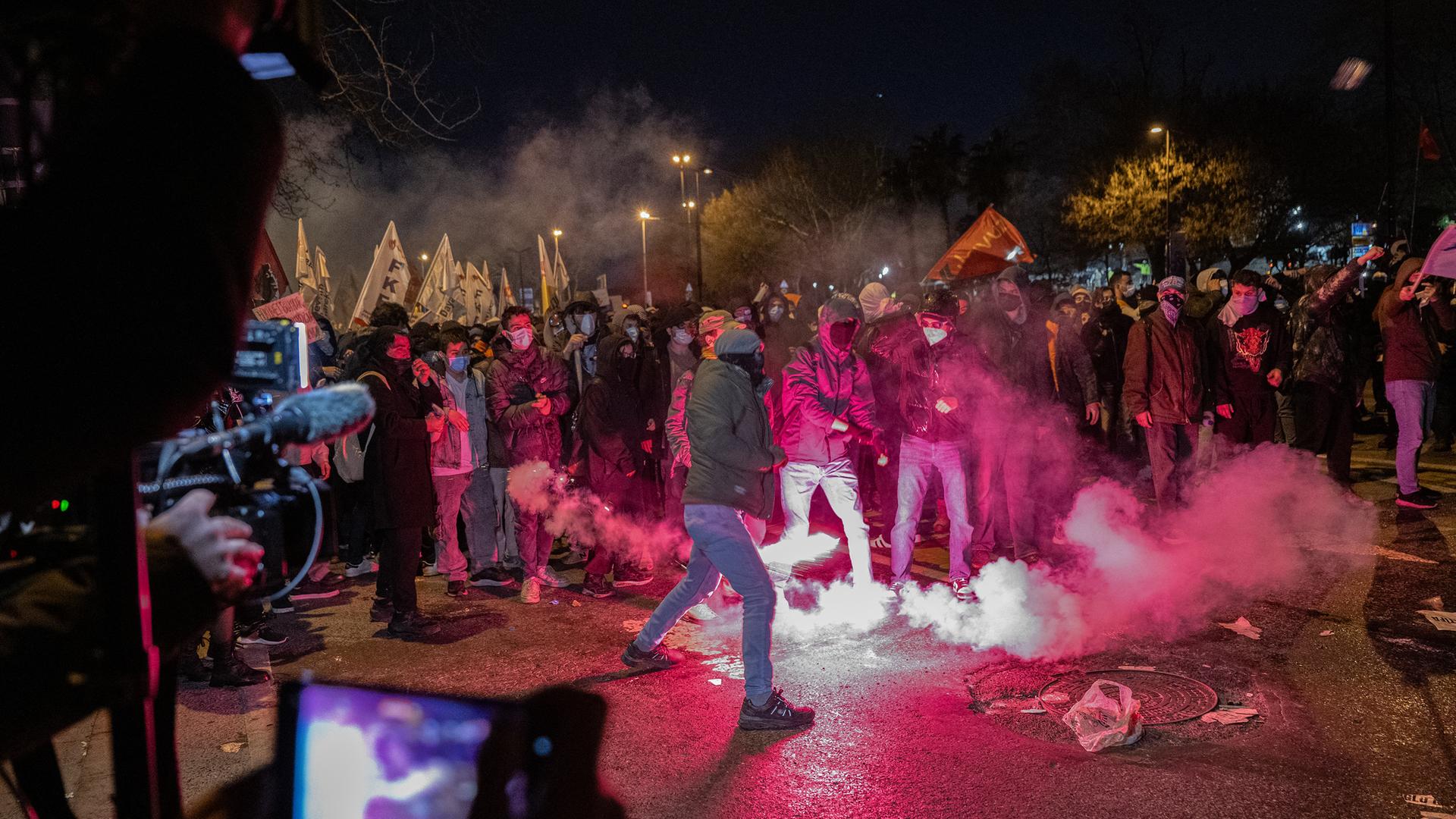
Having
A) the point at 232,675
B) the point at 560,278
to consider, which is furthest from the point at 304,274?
the point at 232,675

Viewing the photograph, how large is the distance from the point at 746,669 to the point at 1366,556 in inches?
209

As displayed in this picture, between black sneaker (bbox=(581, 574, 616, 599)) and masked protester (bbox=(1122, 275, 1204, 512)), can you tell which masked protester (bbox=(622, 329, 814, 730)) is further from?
masked protester (bbox=(1122, 275, 1204, 512))

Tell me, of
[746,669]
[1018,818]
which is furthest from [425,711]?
[746,669]

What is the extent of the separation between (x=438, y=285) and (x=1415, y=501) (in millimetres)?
15566

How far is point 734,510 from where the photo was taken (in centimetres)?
553

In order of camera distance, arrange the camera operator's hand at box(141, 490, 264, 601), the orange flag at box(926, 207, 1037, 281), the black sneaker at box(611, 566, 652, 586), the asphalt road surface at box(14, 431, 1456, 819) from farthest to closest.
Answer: the orange flag at box(926, 207, 1037, 281)
the black sneaker at box(611, 566, 652, 586)
the asphalt road surface at box(14, 431, 1456, 819)
the camera operator's hand at box(141, 490, 264, 601)

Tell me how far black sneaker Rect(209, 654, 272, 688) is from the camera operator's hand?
5.15 m

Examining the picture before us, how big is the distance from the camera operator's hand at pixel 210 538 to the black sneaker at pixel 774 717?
12.8 feet

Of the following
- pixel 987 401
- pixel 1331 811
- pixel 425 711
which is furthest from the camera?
pixel 987 401

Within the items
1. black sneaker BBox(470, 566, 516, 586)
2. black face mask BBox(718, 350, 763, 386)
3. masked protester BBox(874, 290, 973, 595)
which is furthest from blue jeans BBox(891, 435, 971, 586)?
black sneaker BBox(470, 566, 516, 586)

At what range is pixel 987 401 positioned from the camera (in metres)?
8.09

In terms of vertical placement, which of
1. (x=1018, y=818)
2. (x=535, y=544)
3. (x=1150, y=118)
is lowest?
(x=1018, y=818)

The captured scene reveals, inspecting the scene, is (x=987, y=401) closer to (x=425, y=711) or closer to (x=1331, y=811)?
(x=1331, y=811)

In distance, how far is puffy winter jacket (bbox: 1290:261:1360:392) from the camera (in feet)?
30.6
